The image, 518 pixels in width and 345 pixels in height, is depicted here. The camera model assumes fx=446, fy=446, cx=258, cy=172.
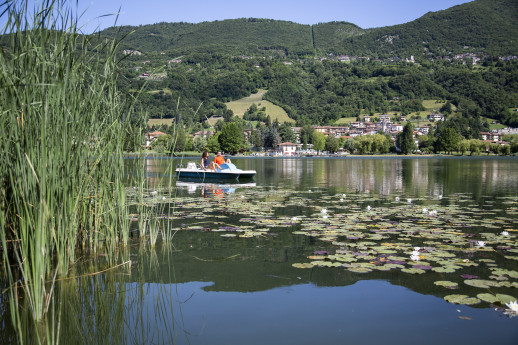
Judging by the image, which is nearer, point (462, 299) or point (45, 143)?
point (45, 143)

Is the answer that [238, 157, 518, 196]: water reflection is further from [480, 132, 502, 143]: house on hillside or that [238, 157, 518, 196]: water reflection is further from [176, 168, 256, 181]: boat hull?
[480, 132, 502, 143]: house on hillside

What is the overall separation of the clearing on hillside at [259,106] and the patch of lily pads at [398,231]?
152m

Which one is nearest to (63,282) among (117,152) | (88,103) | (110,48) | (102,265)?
(102,265)

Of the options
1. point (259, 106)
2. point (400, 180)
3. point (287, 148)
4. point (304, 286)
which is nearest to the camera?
point (304, 286)

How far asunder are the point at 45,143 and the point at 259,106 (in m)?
169

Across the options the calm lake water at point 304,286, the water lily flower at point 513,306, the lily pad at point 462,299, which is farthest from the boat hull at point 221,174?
the water lily flower at point 513,306

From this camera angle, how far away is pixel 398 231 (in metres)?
7.21

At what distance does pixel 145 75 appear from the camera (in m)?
5.73

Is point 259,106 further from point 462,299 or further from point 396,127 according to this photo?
point 462,299

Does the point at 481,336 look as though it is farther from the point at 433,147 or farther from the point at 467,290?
the point at 433,147

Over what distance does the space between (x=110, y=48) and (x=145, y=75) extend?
745 millimetres

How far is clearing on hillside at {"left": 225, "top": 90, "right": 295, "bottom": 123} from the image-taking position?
16652cm

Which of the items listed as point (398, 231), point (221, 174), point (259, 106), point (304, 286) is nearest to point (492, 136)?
point (259, 106)

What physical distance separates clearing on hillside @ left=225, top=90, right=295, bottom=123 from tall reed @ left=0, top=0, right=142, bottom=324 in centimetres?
15762
